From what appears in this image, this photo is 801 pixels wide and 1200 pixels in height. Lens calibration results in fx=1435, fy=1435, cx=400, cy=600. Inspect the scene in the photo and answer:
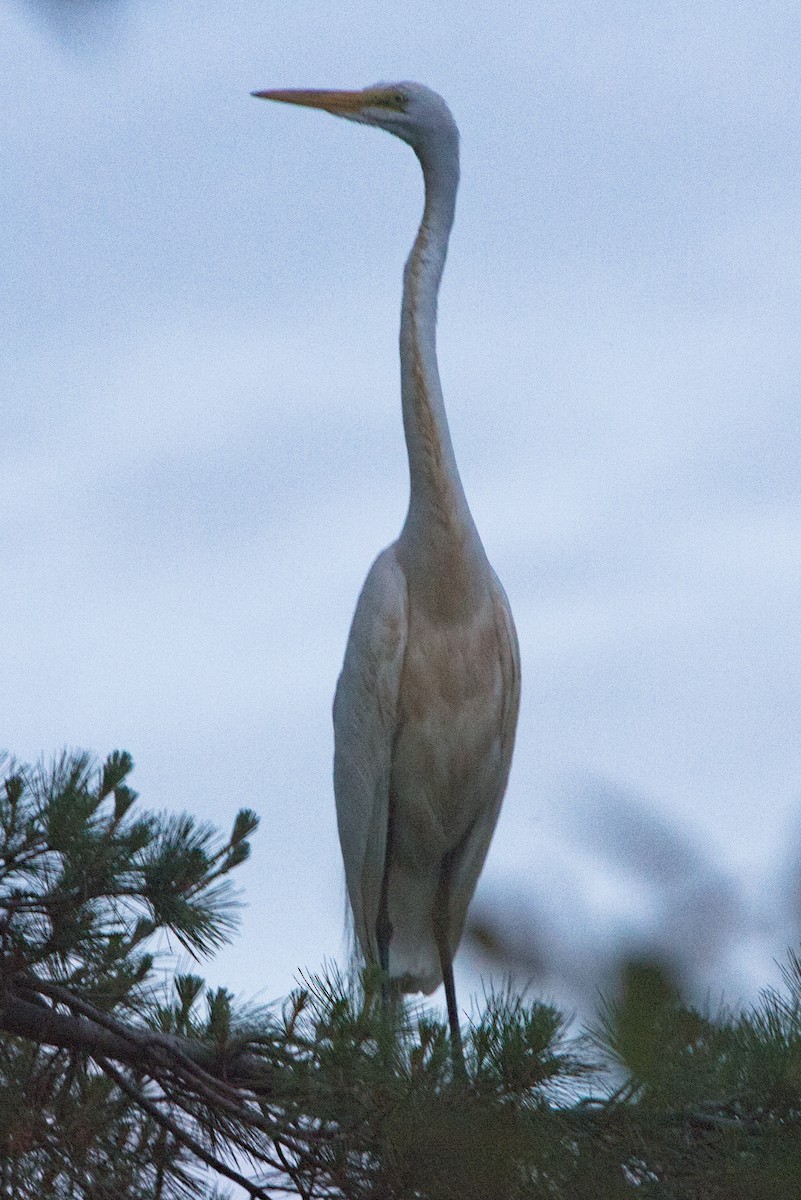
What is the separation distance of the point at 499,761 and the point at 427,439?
104cm

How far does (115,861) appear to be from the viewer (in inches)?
96.0

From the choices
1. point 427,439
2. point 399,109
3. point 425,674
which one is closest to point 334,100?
point 399,109

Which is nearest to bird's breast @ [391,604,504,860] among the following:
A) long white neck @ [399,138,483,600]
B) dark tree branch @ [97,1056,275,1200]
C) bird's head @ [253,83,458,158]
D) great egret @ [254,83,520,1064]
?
great egret @ [254,83,520,1064]

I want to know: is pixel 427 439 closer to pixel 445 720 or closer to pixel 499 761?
pixel 445 720

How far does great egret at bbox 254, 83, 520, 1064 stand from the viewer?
432 centimetres

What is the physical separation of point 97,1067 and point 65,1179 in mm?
196

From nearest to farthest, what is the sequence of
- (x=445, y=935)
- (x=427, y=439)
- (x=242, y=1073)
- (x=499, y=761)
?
(x=242, y=1073) → (x=427, y=439) → (x=499, y=761) → (x=445, y=935)

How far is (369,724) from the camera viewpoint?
4332 millimetres

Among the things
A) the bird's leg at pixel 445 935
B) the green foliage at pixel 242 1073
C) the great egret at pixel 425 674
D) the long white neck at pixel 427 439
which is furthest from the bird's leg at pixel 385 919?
the green foliage at pixel 242 1073

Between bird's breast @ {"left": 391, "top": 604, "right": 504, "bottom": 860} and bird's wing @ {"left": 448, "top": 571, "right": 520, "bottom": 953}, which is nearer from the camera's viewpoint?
bird's breast @ {"left": 391, "top": 604, "right": 504, "bottom": 860}

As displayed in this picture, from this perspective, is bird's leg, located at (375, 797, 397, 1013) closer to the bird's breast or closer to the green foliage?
the bird's breast

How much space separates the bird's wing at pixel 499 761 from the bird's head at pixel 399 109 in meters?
1.45

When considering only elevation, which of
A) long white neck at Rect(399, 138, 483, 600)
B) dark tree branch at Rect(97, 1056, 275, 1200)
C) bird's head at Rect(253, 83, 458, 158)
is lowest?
dark tree branch at Rect(97, 1056, 275, 1200)

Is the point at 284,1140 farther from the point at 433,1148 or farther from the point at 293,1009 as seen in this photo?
the point at 433,1148
